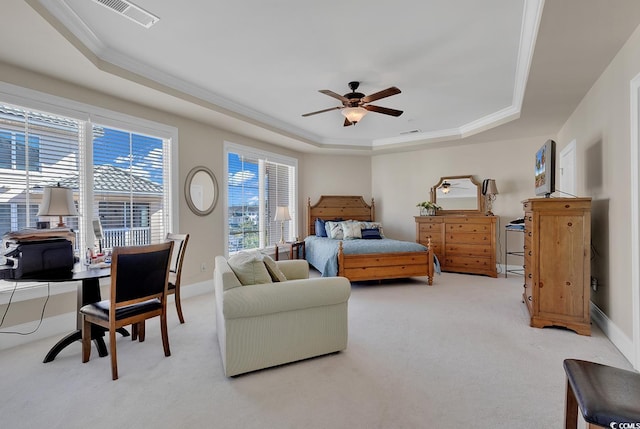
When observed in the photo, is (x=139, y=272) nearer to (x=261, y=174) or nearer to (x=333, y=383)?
(x=333, y=383)

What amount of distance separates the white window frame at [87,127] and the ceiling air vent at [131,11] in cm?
140

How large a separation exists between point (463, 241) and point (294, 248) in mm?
3215

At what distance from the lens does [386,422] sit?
171 cm

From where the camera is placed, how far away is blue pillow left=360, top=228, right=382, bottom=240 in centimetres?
591

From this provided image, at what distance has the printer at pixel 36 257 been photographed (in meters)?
2.30

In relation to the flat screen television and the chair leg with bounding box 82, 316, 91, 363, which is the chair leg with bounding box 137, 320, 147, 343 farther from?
the flat screen television

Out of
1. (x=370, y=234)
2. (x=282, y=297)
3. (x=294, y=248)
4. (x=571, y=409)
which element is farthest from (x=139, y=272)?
(x=370, y=234)

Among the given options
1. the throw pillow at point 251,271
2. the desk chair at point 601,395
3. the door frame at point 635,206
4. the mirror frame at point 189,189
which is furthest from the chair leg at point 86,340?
the door frame at point 635,206

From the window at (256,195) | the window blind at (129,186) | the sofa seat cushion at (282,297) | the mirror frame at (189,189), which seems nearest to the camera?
the sofa seat cushion at (282,297)

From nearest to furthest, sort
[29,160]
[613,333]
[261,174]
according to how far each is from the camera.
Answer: [613,333] → [29,160] → [261,174]

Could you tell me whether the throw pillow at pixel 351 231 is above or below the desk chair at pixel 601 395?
above

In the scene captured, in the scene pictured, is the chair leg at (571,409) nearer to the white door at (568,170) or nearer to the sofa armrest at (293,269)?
the sofa armrest at (293,269)

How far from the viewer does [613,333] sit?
9.07ft

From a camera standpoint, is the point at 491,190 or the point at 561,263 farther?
the point at 491,190
